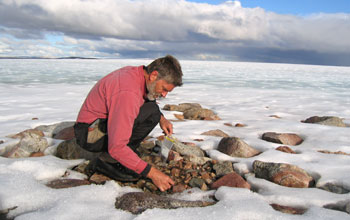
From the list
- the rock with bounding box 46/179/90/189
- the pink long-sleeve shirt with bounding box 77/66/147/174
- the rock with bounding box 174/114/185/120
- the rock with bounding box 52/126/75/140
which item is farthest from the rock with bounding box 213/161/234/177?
the rock with bounding box 174/114/185/120

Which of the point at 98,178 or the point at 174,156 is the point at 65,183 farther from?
the point at 174,156

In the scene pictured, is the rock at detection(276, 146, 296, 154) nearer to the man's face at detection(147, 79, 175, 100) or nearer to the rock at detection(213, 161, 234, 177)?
the rock at detection(213, 161, 234, 177)

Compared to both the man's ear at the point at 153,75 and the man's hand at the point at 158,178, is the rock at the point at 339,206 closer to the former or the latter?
the man's hand at the point at 158,178

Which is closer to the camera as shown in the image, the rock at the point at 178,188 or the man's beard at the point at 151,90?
the man's beard at the point at 151,90

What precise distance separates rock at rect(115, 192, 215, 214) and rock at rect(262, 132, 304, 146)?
2.14m

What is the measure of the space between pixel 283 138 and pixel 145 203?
106 inches

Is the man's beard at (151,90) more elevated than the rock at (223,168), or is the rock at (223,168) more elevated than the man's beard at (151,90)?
the man's beard at (151,90)

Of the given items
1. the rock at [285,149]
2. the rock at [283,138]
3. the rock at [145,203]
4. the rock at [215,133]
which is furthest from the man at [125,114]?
the rock at [283,138]

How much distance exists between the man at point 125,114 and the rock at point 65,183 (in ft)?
0.75

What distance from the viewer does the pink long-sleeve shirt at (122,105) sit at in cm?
218

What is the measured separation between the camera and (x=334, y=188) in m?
2.76

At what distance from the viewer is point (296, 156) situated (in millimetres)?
3564

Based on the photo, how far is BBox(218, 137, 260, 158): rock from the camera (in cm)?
361

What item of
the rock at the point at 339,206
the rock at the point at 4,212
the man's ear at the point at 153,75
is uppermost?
the man's ear at the point at 153,75
